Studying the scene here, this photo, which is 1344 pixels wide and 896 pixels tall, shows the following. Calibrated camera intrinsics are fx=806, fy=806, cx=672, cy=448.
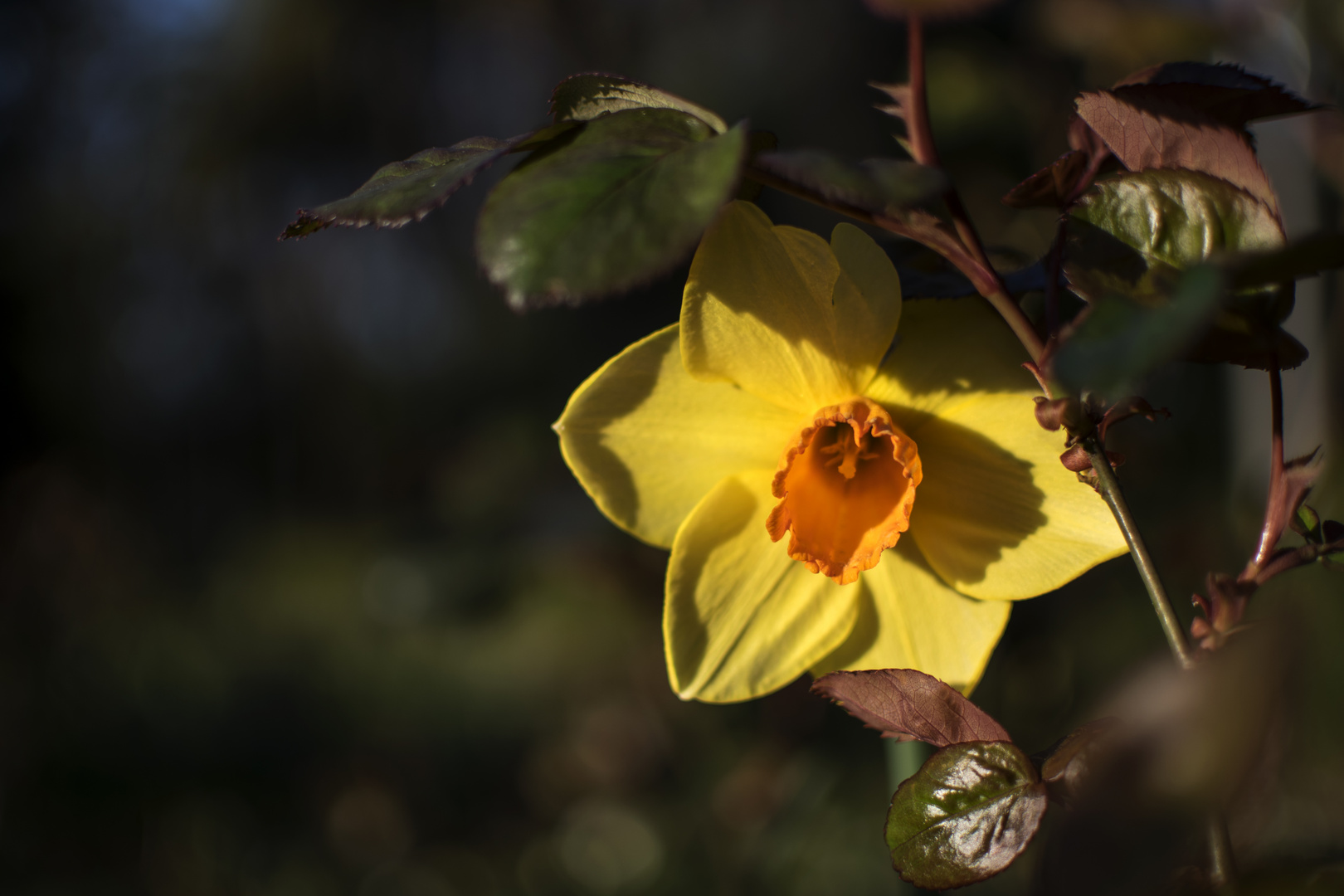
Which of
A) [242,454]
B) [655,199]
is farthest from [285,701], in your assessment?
[655,199]

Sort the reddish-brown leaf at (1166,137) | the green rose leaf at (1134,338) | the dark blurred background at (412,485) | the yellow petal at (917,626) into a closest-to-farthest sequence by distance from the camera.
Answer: the green rose leaf at (1134,338), the reddish-brown leaf at (1166,137), the yellow petal at (917,626), the dark blurred background at (412,485)

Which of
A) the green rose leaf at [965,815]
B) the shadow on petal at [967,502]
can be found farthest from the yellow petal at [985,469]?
the green rose leaf at [965,815]

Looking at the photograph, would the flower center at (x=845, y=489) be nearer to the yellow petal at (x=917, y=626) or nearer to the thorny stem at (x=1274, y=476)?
the yellow petal at (x=917, y=626)

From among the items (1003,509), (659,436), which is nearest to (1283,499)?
(1003,509)

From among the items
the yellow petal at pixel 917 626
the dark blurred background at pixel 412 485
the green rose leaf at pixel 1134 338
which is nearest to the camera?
the green rose leaf at pixel 1134 338

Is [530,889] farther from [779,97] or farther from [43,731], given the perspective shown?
[779,97]

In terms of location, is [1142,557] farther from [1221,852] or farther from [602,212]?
[602,212]
